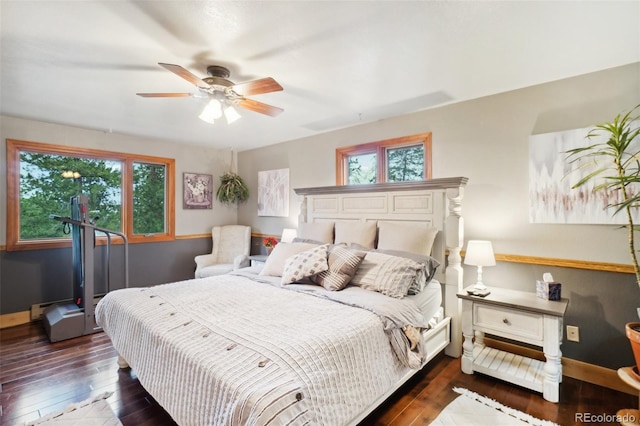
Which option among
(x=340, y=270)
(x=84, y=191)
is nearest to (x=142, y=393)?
(x=340, y=270)

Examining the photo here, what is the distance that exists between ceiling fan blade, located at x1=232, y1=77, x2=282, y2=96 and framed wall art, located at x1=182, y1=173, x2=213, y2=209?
310cm

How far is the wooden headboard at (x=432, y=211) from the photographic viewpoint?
2.77 metres

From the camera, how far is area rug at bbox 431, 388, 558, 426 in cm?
187

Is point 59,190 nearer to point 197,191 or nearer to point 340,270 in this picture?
point 197,191

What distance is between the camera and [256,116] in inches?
138

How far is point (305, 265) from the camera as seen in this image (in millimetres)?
2562

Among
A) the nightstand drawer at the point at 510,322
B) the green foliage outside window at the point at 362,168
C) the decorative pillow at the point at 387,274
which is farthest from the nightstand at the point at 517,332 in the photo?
the green foliage outside window at the point at 362,168

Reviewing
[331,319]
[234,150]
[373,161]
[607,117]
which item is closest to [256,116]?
[373,161]

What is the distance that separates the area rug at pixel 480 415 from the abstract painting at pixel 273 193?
3.27 metres

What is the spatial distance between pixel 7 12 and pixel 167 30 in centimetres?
82

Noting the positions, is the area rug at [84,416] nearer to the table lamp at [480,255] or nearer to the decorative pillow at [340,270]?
the decorative pillow at [340,270]

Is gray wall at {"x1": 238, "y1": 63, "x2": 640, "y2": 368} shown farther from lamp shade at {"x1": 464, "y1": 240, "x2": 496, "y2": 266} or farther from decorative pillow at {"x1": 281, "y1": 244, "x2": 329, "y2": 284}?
decorative pillow at {"x1": 281, "y1": 244, "x2": 329, "y2": 284}

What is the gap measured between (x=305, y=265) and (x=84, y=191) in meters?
3.48

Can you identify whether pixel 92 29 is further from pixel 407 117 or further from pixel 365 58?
pixel 407 117
